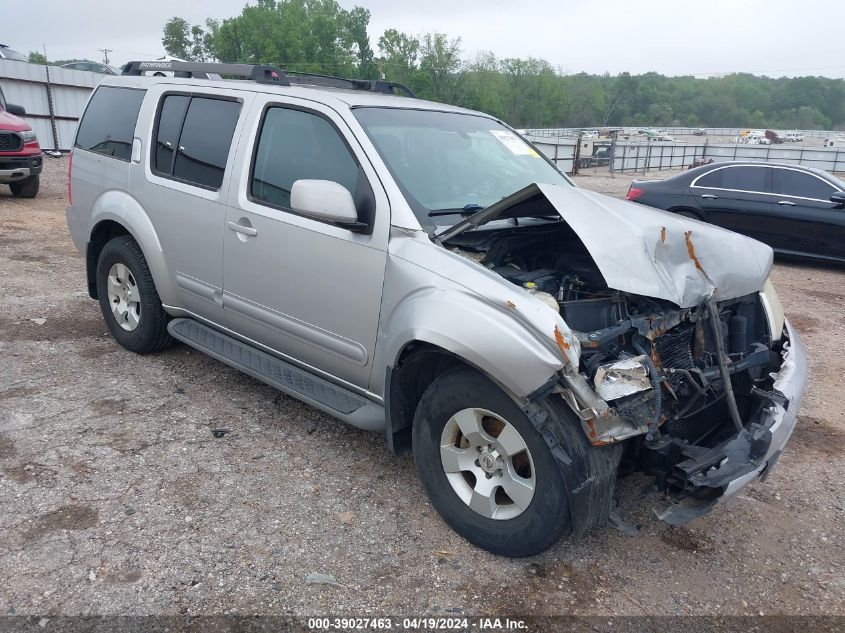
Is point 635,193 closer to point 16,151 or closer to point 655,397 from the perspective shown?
point 655,397

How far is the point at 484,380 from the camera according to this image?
2.87 metres

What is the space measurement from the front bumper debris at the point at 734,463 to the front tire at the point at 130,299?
3556 mm

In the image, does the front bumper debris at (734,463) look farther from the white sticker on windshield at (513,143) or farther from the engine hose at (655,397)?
the white sticker on windshield at (513,143)

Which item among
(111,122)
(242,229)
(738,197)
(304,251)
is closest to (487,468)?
(304,251)

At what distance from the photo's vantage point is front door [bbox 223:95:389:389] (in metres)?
3.34

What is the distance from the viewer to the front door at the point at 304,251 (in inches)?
131

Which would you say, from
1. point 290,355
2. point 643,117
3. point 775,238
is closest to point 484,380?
point 290,355

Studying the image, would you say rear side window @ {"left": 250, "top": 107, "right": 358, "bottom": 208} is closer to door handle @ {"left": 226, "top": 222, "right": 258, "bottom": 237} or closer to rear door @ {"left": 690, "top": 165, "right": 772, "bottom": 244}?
door handle @ {"left": 226, "top": 222, "right": 258, "bottom": 237}

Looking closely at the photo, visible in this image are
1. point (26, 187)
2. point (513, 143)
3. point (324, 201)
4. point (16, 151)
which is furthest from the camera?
point (26, 187)

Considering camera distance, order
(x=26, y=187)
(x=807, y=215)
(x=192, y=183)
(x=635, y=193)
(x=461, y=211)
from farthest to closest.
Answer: (x=26, y=187) → (x=635, y=193) → (x=807, y=215) → (x=192, y=183) → (x=461, y=211)

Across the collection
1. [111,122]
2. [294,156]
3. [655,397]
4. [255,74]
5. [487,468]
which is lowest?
[487,468]

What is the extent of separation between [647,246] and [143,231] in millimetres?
3243

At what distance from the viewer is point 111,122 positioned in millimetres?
4949

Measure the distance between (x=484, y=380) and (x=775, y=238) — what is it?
8.13 meters
